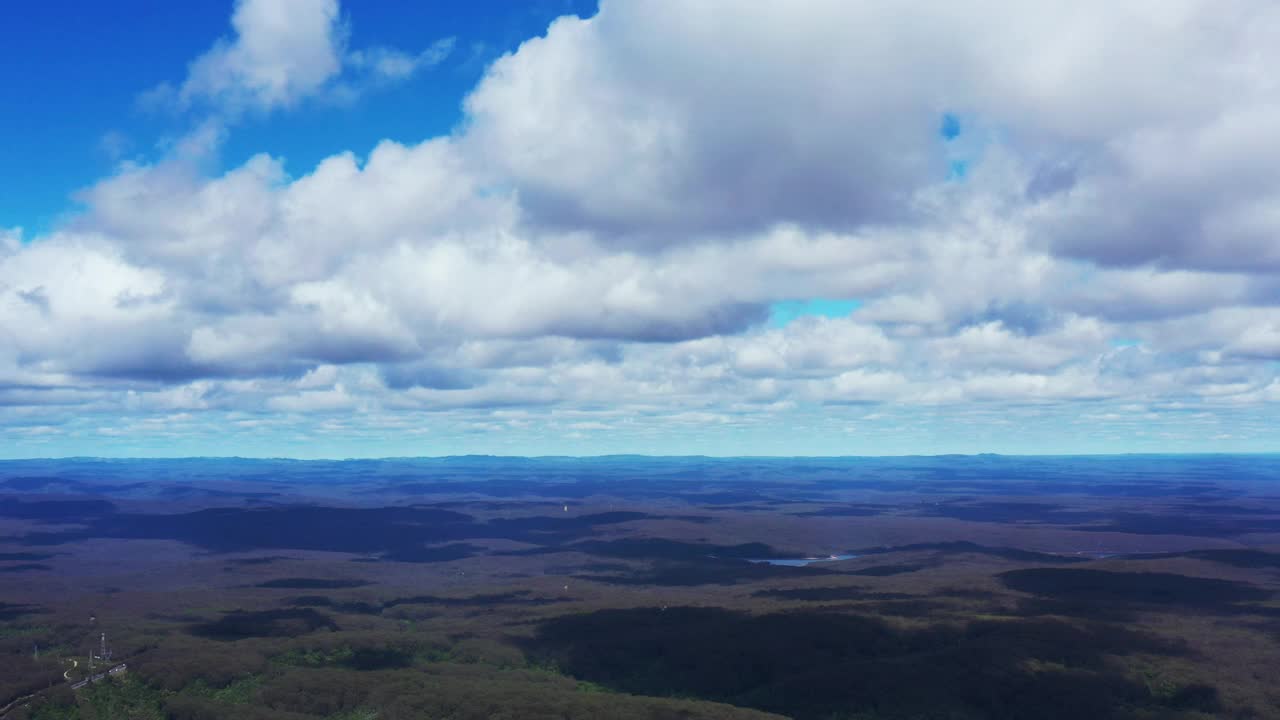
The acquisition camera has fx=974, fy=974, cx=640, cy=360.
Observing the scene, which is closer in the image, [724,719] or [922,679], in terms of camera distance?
[724,719]

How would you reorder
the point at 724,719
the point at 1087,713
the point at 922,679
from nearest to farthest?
1. the point at 724,719
2. the point at 1087,713
3. the point at 922,679

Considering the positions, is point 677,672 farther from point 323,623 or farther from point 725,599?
point 323,623

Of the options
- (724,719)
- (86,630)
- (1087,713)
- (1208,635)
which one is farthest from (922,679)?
(86,630)

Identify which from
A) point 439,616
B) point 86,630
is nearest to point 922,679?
point 439,616

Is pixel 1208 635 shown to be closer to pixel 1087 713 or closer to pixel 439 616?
pixel 1087 713

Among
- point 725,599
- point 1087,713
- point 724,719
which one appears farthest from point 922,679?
point 725,599

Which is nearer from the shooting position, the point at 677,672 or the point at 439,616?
the point at 677,672

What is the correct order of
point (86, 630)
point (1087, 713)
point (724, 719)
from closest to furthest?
point (724, 719) < point (1087, 713) < point (86, 630)

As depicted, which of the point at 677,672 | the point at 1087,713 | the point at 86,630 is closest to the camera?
the point at 1087,713

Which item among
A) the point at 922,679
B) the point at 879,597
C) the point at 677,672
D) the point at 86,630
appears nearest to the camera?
the point at 922,679
